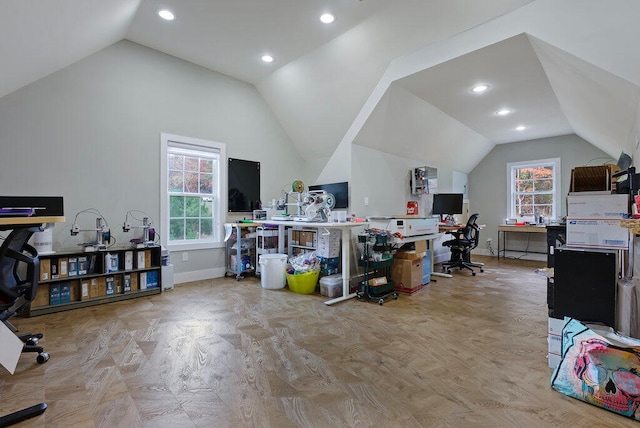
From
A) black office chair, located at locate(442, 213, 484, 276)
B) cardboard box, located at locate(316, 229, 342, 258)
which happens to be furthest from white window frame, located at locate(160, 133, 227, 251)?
black office chair, located at locate(442, 213, 484, 276)

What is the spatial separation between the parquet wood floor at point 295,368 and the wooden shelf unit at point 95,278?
0.70 ft

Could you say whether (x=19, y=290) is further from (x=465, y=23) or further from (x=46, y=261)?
(x=465, y=23)

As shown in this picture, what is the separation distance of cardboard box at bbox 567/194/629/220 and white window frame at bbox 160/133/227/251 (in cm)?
433

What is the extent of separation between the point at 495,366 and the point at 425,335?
0.60 meters

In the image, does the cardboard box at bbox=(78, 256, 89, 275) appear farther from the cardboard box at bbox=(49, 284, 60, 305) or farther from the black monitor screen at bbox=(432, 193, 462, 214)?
the black monitor screen at bbox=(432, 193, 462, 214)

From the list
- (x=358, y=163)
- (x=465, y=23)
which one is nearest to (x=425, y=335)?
(x=358, y=163)

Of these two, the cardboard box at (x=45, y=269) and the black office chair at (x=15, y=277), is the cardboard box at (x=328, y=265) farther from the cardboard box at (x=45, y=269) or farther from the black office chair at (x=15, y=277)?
the cardboard box at (x=45, y=269)

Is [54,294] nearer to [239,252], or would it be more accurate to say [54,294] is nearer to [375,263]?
[239,252]

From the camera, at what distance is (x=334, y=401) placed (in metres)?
1.65

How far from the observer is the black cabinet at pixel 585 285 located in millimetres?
1828

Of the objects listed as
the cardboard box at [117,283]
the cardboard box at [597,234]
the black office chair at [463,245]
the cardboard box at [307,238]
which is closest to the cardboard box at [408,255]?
the cardboard box at [307,238]

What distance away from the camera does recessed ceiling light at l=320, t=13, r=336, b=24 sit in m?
3.34

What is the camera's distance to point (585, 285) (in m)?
1.89

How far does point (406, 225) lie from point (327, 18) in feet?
9.15
